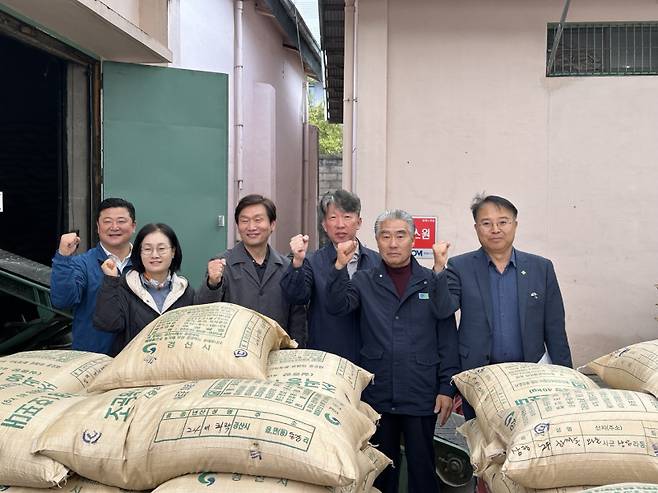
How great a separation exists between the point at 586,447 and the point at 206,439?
117cm

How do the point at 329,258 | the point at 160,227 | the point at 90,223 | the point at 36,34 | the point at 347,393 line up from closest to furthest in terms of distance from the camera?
the point at 347,393, the point at 160,227, the point at 329,258, the point at 36,34, the point at 90,223

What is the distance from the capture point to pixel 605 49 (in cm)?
538

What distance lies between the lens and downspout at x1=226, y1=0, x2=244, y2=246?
7102mm

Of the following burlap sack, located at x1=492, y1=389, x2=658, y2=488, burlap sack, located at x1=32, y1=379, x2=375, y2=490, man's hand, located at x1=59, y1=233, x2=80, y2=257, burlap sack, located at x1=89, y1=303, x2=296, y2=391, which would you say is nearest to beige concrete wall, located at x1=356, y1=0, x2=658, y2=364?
man's hand, located at x1=59, y1=233, x2=80, y2=257

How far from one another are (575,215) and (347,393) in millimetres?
3597

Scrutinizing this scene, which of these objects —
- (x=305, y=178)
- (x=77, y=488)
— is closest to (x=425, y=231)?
(x=77, y=488)

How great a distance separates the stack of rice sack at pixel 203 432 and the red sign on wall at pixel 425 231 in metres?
3.19

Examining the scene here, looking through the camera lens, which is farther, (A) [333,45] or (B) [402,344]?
(A) [333,45]

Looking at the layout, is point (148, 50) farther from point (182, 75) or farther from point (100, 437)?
point (100, 437)

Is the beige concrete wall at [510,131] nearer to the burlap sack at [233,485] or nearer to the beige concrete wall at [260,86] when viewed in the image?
the beige concrete wall at [260,86]

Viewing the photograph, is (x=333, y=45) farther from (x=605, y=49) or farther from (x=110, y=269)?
(x=110, y=269)

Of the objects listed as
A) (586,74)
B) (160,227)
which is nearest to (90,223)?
(160,227)

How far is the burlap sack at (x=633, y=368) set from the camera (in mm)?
2392

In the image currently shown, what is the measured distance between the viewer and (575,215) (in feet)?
17.5
